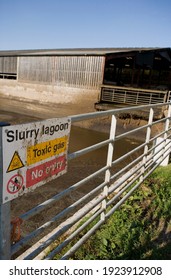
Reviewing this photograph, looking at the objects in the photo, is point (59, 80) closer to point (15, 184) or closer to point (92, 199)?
point (92, 199)

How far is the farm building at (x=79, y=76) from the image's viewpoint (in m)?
16.6

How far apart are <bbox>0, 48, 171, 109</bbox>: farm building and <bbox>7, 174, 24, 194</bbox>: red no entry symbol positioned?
13.7 metres

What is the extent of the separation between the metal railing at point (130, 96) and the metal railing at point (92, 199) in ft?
29.3

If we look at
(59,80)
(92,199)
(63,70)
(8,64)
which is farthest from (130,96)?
(8,64)

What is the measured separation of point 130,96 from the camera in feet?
53.4

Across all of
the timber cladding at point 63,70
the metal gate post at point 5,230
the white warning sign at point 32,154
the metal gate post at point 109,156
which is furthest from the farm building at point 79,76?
the metal gate post at point 5,230

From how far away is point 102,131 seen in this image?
1579 cm

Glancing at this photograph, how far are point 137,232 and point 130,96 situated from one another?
13703mm

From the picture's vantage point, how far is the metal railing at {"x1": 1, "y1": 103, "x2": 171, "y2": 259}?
2330mm

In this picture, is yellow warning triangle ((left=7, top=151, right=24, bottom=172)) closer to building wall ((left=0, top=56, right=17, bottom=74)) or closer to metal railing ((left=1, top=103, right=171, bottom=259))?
metal railing ((left=1, top=103, right=171, bottom=259))

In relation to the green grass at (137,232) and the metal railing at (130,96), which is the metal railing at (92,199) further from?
the metal railing at (130,96)

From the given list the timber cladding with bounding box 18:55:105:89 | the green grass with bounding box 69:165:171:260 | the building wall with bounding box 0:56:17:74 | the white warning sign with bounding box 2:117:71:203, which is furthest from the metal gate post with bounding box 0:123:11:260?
the building wall with bounding box 0:56:17:74

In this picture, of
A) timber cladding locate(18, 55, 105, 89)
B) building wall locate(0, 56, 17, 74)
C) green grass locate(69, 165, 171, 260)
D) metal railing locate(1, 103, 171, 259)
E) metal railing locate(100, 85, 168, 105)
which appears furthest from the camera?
building wall locate(0, 56, 17, 74)

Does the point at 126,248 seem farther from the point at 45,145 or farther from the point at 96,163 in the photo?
the point at 96,163
